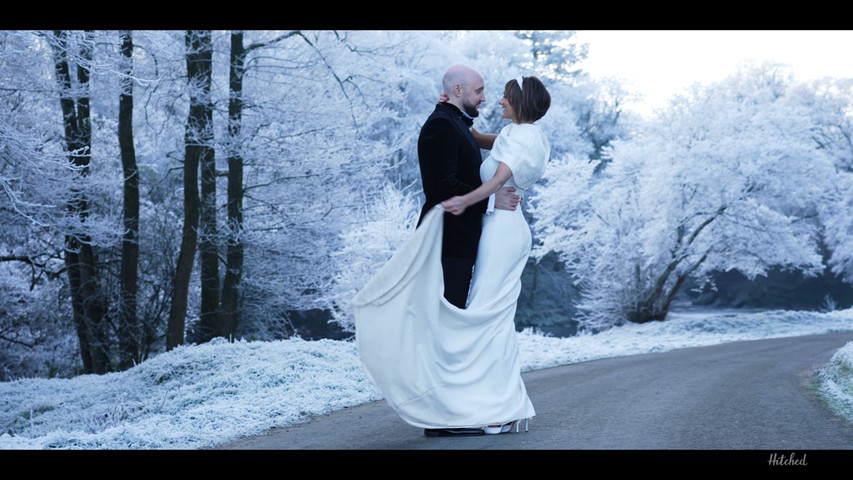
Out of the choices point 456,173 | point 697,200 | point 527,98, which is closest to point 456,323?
point 456,173

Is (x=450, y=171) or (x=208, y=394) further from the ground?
(x=450, y=171)

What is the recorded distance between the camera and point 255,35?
15703 millimetres

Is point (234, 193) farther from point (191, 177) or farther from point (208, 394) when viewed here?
point (208, 394)

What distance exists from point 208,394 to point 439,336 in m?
3.55

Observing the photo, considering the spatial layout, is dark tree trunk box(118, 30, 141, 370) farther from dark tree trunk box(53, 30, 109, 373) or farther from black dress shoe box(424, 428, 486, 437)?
black dress shoe box(424, 428, 486, 437)

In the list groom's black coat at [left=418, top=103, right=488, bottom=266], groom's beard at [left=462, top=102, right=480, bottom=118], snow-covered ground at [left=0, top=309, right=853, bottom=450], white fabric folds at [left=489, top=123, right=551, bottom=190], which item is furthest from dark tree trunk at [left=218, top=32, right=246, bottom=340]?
white fabric folds at [left=489, top=123, right=551, bottom=190]

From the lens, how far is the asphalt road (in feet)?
15.4

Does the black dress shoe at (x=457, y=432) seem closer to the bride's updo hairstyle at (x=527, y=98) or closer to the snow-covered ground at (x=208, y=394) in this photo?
the snow-covered ground at (x=208, y=394)

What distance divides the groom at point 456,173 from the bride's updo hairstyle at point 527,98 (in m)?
0.20

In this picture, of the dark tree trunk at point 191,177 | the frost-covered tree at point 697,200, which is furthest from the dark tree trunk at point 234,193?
the frost-covered tree at point 697,200

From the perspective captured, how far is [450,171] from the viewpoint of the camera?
203 inches

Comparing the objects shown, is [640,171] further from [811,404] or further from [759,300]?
[811,404]

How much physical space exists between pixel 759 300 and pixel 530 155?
33.1 m
